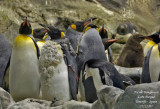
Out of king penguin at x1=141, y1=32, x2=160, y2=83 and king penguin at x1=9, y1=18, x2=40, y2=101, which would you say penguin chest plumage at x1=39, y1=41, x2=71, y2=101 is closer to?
king penguin at x1=9, y1=18, x2=40, y2=101

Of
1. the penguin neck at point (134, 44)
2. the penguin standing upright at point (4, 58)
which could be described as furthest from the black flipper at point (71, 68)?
the penguin neck at point (134, 44)

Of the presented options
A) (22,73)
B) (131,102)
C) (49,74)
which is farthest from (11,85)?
(131,102)

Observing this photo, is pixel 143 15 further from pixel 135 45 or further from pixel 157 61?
pixel 157 61

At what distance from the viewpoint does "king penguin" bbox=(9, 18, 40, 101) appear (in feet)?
12.0

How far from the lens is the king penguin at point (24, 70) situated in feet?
12.0

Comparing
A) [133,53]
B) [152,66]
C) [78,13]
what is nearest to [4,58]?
[152,66]

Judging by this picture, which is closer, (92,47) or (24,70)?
(24,70)

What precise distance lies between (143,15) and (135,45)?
4.13 meters

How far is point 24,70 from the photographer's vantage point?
12.0 ft

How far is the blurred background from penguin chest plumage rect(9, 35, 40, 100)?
13.4ft

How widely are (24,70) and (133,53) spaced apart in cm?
314

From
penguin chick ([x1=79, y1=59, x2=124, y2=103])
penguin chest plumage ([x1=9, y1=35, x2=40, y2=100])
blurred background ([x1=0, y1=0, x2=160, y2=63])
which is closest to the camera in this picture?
penguin chick ([x1=79, y1=59, x2=124, y2=103])

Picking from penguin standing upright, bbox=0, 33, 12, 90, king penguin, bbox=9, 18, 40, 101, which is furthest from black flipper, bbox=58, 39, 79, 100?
penguin standing upright, bbox=0, 33, 12, 90

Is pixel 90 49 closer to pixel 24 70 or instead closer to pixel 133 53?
pixel 24 70
